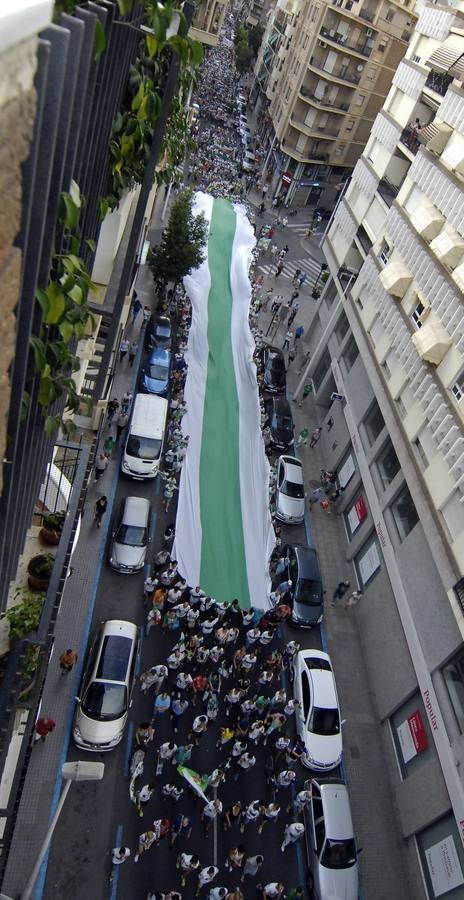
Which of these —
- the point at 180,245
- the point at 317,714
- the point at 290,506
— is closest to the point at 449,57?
the point at 180,245

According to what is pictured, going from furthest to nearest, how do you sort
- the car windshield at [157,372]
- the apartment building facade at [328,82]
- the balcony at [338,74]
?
the balcony at [338,74], the apartment building facade at [328,82], the car windshield at [157,372]

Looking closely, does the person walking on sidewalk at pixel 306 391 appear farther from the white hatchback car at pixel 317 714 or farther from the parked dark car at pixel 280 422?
the white hatchback car at pixel 317 714

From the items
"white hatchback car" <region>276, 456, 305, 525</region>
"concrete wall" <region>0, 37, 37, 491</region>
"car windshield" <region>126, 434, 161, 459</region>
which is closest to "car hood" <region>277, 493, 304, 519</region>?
"white hatchback car" <region>276, 456, 305, 525</region>

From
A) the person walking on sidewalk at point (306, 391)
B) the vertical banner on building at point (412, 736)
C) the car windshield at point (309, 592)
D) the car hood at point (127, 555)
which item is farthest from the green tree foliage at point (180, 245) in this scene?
the vertical banner on building at point (412, 736)

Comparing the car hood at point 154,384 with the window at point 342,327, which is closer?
the car hood at point 154,384

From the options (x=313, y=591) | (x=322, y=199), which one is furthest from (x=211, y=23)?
(x=313, y=591)

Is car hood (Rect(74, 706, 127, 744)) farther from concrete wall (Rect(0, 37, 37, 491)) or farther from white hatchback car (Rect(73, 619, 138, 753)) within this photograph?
concrete wall (Rect(0, 37, 37, 491))

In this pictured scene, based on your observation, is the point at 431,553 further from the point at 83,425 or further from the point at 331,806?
the point at 83,425

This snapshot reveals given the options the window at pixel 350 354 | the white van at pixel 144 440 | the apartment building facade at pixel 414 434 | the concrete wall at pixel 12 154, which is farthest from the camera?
the window at pixel 350 354
